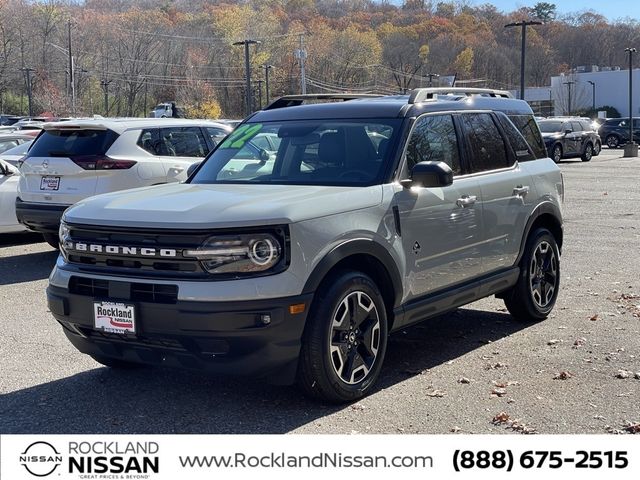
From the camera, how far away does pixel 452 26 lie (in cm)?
12338

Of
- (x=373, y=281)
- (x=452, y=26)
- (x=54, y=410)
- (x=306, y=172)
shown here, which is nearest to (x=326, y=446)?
(x=373, y=281)

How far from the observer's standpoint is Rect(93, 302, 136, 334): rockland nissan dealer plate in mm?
4699

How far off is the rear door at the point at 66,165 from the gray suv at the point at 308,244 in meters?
4.02

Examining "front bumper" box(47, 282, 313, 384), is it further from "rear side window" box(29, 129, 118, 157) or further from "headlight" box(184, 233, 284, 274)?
"rear side window" box(29, 129, 118, 157)

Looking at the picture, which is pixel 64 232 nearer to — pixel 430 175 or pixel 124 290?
pixel 124 290

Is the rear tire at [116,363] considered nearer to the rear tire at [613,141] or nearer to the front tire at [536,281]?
the front tire at [536,281]

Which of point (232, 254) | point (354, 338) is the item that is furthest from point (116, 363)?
point (354, 338)

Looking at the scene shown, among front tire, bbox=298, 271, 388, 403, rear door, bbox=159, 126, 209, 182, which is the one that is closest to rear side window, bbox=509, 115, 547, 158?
front tire, bbox=298, 271, 388, 403

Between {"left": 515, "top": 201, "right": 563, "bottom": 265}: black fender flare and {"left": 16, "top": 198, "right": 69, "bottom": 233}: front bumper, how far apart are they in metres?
5.67

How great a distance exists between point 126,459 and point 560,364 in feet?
11.0

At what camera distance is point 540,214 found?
7164 millimetres

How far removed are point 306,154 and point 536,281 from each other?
260cm

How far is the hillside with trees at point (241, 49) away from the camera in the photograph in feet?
344

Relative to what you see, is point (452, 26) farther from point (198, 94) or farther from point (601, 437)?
point (601, 437)
